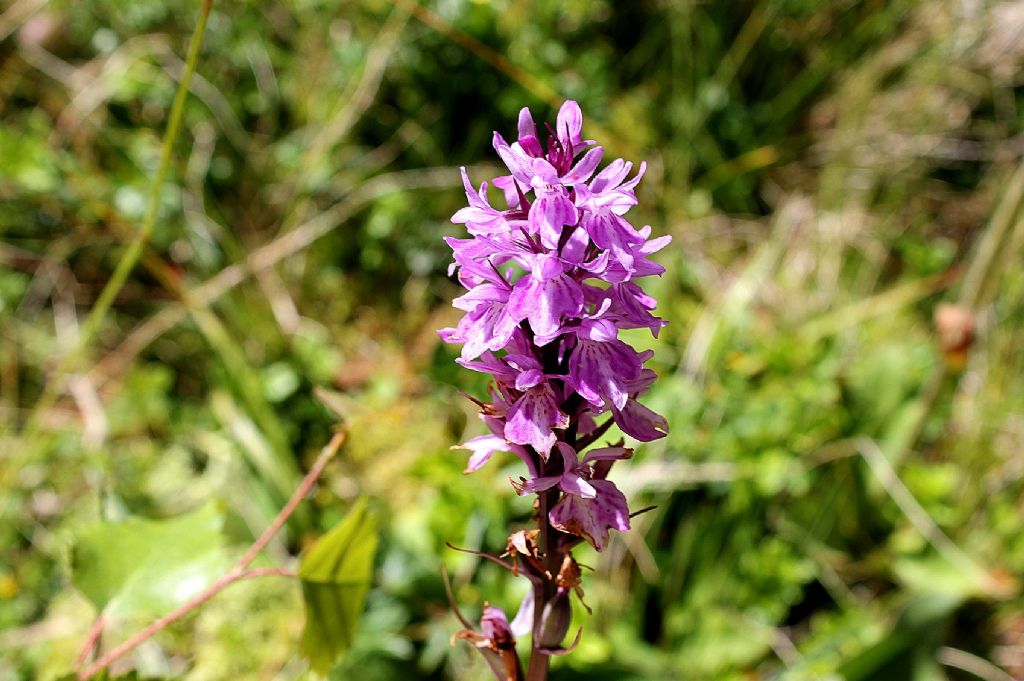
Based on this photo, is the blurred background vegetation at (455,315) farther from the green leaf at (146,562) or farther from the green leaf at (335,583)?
the green leaf at (335,583)

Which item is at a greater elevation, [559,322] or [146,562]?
[559,322]

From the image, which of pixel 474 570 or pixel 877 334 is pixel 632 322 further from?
pixel 877 334

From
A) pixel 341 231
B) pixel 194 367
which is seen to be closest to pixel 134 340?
pixel 194 367

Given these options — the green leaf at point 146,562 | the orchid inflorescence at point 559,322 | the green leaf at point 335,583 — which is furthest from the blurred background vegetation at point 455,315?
the orchid inflorescence at point 559,322

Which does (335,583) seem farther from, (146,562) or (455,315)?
(455,315)

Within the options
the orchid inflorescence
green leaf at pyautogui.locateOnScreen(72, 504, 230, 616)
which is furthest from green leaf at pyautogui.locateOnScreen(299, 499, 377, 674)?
the orchid inflorescence

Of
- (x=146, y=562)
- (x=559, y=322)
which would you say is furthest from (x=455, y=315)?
(x=559, y=322)
